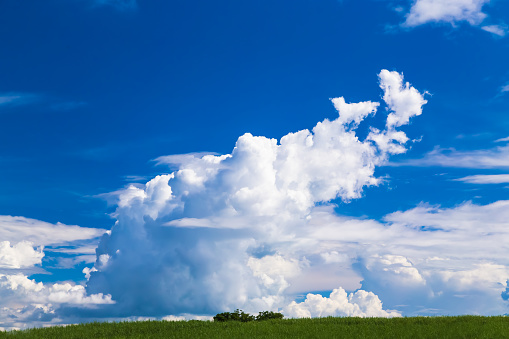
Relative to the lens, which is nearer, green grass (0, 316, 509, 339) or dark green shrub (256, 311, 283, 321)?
green grass (0, 316, 509, 339)

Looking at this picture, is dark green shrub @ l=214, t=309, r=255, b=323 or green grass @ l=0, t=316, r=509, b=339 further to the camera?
dark green shrub @ l=214, t=309, r=255, b=323

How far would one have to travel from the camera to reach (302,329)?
3462 cm

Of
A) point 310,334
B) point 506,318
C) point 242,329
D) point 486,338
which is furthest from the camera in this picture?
point 506,318

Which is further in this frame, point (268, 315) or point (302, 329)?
point (268, 315)

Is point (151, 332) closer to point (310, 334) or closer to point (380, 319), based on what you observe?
point (310, 334)

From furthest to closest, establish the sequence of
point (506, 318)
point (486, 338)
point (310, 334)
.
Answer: point (506, 318) → point (310, 334) → point (486, 338)

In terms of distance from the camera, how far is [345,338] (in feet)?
100

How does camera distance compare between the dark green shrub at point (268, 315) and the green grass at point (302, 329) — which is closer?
the green grass at point (302, 329)

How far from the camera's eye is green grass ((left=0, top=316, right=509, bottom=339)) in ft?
104

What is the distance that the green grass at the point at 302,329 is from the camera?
31766 millimetres

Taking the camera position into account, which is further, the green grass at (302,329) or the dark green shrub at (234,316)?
the dark green shrub at (234,316)

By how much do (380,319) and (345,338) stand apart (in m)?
10.6

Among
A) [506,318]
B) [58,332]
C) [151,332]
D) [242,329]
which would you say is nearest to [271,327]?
[242,329]

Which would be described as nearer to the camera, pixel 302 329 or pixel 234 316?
pixel 302 329
